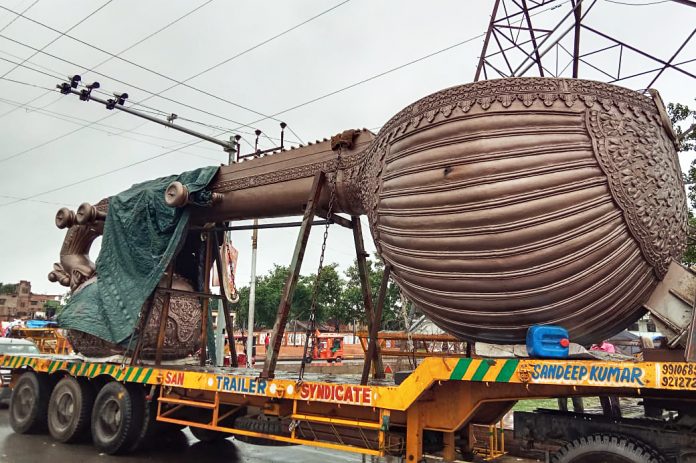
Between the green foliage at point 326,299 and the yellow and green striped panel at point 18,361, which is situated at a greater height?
the green foliage at point 326,299

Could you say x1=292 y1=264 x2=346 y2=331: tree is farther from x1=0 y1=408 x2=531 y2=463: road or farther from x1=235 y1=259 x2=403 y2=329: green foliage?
x1=0 y1=408 x2=531 y2=463: road

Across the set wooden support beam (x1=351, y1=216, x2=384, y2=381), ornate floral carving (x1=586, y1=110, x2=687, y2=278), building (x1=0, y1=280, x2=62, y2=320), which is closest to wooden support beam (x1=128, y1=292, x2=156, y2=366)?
wooden support beam (x1=351, y1=216, x2=384, y2=381)

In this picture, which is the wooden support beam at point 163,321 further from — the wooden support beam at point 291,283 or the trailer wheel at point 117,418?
the wooden support beam at point 291,283

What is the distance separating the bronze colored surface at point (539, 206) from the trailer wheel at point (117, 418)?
479cm

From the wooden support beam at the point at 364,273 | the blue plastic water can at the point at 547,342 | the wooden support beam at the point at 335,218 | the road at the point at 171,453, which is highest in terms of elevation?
the wooden support beam at the point at 335,218

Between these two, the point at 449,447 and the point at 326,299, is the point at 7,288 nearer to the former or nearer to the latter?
the point at 326,299

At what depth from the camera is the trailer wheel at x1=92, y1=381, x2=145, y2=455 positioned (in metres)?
7.43

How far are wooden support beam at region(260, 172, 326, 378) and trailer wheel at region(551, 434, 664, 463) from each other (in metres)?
3.00

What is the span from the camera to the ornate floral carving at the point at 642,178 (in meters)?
4.09

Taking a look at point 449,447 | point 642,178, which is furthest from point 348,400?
point 642,178

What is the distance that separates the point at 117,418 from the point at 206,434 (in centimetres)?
158

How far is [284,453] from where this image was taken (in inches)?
334

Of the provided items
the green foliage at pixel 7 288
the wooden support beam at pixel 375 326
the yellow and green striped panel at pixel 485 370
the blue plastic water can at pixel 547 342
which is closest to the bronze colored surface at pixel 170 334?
the wooden support beam at pixel 375 326

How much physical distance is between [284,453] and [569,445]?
540cm
